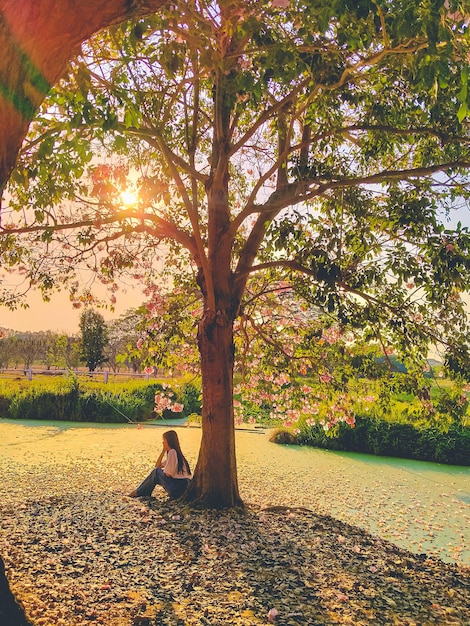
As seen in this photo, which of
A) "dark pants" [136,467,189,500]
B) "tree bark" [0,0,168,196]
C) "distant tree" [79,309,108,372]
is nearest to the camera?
"tree bark" [0,0,168,196]

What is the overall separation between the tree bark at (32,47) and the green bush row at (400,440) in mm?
8991

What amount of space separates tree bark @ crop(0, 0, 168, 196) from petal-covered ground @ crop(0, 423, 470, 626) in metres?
2.56

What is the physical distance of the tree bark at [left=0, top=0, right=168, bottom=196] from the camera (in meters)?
2.23

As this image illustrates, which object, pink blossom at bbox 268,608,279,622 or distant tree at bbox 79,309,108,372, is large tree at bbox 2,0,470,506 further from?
distant tree at bbox 79,309,108,372

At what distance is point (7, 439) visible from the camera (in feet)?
37.7

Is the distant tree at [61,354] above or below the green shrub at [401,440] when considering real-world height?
above

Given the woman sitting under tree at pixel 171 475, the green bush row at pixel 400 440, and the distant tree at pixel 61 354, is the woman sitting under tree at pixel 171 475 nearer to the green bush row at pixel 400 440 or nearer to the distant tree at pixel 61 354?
the green bush row at pixel 400 440

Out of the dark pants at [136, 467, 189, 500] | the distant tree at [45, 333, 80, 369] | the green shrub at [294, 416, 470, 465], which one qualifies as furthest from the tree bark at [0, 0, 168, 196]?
the distant tree at [45, 333, 80, 369]

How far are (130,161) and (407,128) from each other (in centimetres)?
347

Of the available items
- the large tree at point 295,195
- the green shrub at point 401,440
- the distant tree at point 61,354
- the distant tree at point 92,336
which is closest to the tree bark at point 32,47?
the large tree at point 295,195

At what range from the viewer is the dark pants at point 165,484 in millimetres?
6168

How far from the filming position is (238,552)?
4453 mm

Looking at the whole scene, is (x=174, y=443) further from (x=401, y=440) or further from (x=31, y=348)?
(x=31, y=348)

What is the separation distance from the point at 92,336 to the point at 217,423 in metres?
22.3
